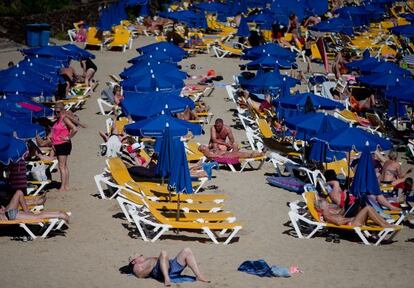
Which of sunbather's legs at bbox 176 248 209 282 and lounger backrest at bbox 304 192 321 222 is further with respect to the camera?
lounger backrest at bbox 304 192 321 222

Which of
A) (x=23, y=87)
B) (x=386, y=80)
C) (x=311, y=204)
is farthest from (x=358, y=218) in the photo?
(x=386, y=80)

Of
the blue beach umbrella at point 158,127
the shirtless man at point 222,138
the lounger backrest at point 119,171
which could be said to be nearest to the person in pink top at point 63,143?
the lounger backrest at point 119,171

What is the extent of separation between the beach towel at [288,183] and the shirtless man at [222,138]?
1.10 metres

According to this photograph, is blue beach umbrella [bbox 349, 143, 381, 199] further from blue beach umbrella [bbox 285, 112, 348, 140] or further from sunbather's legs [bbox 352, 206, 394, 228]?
blue beach umbrella [bbox 285, 112, 348, 140]

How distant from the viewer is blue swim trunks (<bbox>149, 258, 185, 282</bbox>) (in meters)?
11.0

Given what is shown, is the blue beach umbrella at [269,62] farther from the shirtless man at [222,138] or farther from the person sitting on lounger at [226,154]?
the person sitting on lounger at [226,154]

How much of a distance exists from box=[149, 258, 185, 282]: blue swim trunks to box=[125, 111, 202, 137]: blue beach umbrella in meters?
3.96

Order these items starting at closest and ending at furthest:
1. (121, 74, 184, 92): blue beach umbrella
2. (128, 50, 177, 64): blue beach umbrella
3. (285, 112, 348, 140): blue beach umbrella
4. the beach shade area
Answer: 1. the beach shade area
2. (285, 112, 348, 140): blue beach umbrella
3. (121, 74, 184, 92): blue beach umbrella
4. (128, 50, 177, 64): blue beach umbrella

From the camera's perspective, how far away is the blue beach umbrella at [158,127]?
14851 millimetres

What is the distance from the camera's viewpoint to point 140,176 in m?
14.7

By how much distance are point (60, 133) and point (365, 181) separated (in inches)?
184

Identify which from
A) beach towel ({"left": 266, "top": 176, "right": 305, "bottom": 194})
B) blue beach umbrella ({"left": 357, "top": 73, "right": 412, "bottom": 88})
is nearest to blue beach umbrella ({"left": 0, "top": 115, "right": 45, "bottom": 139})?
beach towel ({"left": 266, "top": 176, "right": 305, "bottom": 194})

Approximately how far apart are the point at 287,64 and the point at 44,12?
39.1ft

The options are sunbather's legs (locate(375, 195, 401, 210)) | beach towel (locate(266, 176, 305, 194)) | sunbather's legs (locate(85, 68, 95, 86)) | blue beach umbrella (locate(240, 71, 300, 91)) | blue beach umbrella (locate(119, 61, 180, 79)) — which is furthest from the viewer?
sunbather's legs (locate(85, 68, 95, 86))
